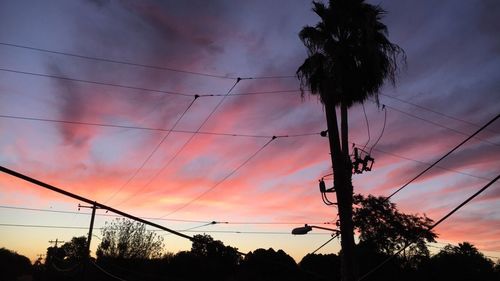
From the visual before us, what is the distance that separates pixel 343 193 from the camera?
53.5ft

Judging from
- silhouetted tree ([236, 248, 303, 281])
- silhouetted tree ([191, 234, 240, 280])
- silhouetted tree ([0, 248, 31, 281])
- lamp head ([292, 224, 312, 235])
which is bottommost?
lamp head ([292, 224, 312, 235])

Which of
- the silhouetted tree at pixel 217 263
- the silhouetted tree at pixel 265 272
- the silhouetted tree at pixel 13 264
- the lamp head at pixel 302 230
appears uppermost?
the silhouetted tree at pixel 13 264

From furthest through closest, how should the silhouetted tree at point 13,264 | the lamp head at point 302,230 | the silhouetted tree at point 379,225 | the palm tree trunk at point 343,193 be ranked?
the silhouetted tree at point 13,264, the silhouetted tree at point 379,225, the lamp head at point 302,230, the palm tree trunk at point 343,193

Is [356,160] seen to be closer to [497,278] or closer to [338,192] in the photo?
[338,192]

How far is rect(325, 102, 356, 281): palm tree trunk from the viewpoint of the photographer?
14320 millimetres

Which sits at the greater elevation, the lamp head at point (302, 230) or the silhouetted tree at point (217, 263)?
the silhouetted tree at point (217, 263)

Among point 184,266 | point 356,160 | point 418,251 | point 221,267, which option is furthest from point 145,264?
point 356,160

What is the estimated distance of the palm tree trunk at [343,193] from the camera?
14.3 meters

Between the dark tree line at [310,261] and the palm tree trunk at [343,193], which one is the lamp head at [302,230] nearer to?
the palm tree trunk at [343,193]

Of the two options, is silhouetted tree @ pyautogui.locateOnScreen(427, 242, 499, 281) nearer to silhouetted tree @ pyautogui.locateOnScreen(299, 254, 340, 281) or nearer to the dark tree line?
the dark tree line

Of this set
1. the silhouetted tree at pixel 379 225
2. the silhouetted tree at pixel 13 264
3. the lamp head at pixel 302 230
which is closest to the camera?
the lamp head at pixel 302 230

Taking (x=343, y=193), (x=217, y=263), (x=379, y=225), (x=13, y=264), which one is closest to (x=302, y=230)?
(x=343, y=193)

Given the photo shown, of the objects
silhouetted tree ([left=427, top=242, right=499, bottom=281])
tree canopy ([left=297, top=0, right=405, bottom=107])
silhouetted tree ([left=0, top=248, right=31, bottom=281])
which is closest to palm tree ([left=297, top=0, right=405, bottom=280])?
tree canopy ([left=297, top=0, right=405, bottom=107])

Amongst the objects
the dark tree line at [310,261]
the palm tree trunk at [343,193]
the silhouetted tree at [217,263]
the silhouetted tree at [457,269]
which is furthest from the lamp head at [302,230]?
the silhouetted tree at [457,269]
